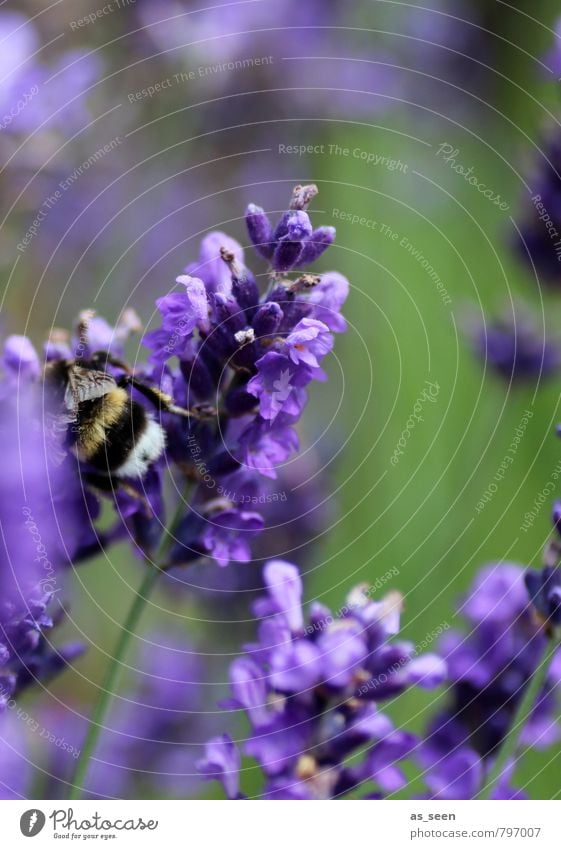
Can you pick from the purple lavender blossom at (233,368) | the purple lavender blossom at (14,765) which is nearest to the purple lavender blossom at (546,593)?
the purple lavender blossom at (233,368)

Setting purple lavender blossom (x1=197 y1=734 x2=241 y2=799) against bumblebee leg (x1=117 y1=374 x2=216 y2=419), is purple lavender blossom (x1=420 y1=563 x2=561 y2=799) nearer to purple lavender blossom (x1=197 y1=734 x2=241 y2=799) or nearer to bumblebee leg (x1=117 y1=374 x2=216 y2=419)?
purple lavender blossom (x1=197 y1=734 x2=241 y2=799)

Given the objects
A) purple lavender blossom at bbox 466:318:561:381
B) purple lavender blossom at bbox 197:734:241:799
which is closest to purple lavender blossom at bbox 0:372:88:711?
purple lavender blossom at bbox 197:734:241:799

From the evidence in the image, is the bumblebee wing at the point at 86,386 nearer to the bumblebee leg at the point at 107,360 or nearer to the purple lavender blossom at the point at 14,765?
the bumblebee leg at the point at 107,360

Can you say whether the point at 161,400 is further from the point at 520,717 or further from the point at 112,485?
the point at 520,717

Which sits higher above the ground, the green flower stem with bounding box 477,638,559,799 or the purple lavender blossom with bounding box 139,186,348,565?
the purple lavender blossom with bounding box 139,186,348,565

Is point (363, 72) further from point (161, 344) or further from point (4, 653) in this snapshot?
point (4, 653)

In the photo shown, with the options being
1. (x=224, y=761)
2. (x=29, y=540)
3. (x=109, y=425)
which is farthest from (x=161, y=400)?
(x=224, y=761)
